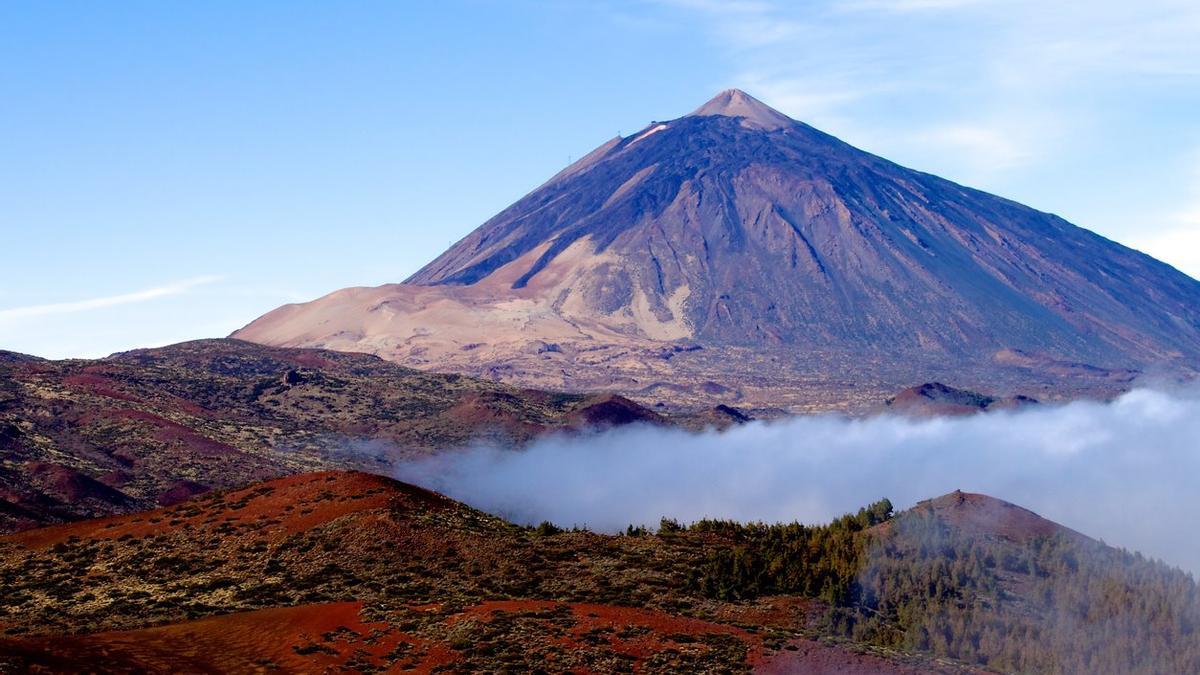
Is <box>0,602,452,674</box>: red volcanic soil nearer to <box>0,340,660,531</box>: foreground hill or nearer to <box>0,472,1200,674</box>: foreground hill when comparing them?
<box>0,472,1200,674</box>: foreground hill

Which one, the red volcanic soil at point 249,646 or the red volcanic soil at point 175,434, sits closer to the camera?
the red volcanic soil at point 249,646

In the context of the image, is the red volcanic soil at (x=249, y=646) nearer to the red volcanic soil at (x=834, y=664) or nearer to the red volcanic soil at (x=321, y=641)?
the red volcanic soil at (x=321, y=641)

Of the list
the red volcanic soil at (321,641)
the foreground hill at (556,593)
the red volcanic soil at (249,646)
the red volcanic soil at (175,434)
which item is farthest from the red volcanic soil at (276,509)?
the red volcanic soil at (175,434)

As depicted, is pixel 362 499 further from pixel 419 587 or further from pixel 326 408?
pixel 326 408

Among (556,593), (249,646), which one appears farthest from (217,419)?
(249,646)

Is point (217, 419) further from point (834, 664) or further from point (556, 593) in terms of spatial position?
point (834, 664)

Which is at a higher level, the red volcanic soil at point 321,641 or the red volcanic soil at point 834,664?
the red volcanic soil at point 321,641
